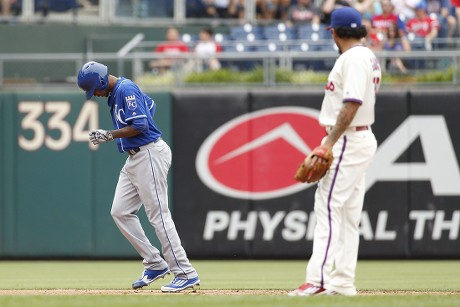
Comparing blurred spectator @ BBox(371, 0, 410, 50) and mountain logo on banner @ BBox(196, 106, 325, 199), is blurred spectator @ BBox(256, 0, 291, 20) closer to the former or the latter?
blurred spectator @ BBox(371, 0, 410, 50)

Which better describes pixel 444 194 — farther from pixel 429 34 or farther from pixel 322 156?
pixel 322 156

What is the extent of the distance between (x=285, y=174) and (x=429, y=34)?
12.3ft

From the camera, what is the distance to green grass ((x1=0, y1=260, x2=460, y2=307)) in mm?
6594

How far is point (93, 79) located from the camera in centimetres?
809

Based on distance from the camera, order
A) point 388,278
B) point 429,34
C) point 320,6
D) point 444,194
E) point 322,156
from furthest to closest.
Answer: point 320,6 < point 429,34 < point 444,194 < point 388,278 < point 322,156

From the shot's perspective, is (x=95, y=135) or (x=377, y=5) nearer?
(x=95, y=135)

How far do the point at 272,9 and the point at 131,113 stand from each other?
10424 millimetres

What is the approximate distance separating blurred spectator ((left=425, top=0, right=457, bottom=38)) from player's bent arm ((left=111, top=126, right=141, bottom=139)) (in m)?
8.46

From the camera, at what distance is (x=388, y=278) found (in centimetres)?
1038

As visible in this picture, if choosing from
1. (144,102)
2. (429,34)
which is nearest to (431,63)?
(429,34)

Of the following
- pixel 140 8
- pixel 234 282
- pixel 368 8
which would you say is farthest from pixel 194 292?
pixel 140 8

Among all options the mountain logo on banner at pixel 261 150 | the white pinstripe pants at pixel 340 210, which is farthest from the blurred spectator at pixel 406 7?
the white pinstripe pants at pixel 340 210

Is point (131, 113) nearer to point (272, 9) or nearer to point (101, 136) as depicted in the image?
point (101, 136)

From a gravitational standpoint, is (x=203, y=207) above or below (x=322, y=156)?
below
